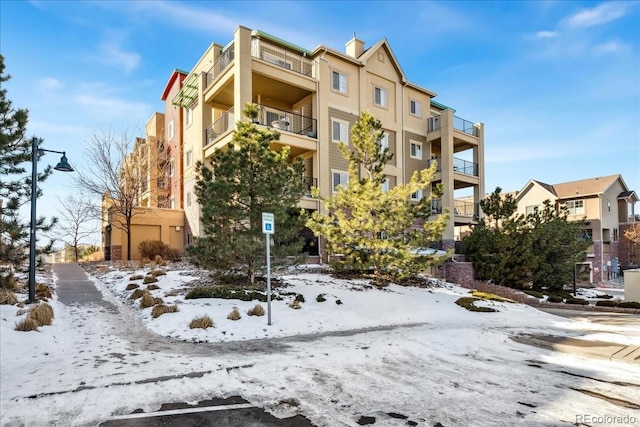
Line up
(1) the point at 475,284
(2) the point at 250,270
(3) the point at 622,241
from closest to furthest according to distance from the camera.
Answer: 1. (2) the point at 250,270
2. (1) the point at 475,284
3. (3) the point at 622,241

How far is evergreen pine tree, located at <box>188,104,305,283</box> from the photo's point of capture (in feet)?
39.5

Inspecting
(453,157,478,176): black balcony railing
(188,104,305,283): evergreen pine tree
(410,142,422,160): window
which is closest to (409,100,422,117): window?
(410,142,422,160): window

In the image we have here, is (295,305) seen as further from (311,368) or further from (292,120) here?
(292,120)

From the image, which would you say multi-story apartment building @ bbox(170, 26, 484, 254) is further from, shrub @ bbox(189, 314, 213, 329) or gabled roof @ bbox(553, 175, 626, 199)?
gabled roof @ bbox(553, 175, 626, 199)

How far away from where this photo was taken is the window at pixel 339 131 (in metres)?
22.9

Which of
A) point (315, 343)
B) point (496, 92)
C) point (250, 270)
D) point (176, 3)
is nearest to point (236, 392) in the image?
point (315, 343)

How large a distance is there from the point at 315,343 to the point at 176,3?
10319 mm

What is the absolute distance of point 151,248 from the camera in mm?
22781

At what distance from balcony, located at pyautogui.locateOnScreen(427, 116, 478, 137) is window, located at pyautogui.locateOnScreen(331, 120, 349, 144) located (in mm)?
8518

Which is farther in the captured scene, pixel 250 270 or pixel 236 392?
pixel 250 270

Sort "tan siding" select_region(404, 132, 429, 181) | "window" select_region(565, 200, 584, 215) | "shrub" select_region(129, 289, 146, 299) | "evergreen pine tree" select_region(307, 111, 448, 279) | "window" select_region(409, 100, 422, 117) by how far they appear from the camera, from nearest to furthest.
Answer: "shrub" select_region(129, 289, 146, 299), "evergreen pine tree" select_region(307, 111, 448, 279), "tan siding" select_region(404, 132, 429, 181), "window" select_region(409, 100, 422, 117), "window" select_region(565, 200, 584, 215)

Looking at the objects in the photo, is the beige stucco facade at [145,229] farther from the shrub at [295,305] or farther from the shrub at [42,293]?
the shrub at [295,305]

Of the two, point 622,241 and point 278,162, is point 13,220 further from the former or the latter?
point 622,241

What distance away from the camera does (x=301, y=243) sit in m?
13.1
